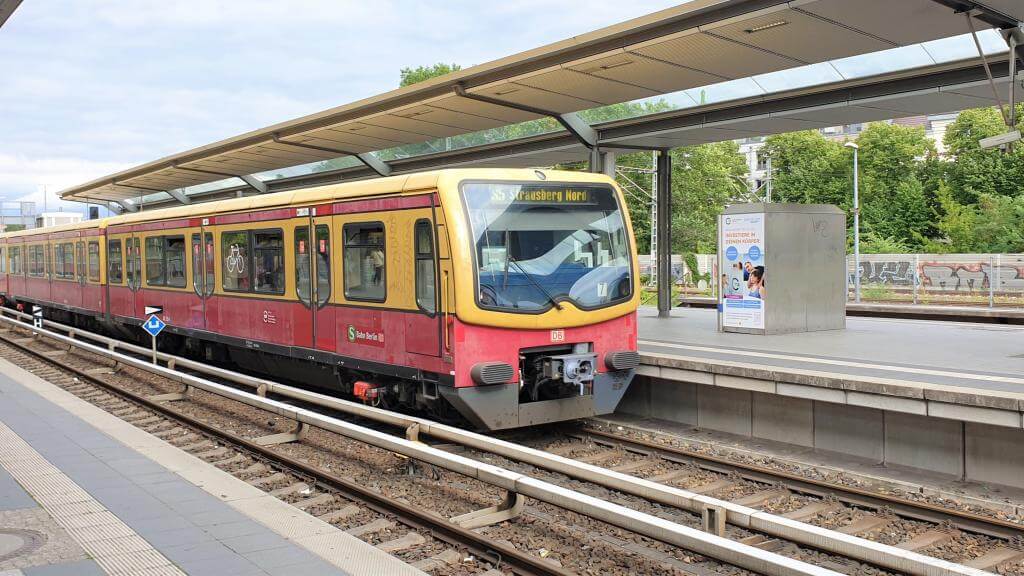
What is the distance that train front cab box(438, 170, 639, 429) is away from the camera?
9453mm

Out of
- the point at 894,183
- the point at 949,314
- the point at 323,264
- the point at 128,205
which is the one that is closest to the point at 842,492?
the point at 323,264

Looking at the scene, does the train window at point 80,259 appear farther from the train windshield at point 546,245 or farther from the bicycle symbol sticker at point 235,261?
the train windshield at point 546,245

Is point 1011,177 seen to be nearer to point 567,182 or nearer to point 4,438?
point 567,182

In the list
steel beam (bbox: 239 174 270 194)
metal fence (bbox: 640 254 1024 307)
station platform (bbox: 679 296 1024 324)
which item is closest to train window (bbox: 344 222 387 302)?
station platform (bbox: 679 296 1024 324)

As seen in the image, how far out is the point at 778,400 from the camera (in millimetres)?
10453

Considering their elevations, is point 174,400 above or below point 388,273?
below

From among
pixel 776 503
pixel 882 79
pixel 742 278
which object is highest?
pixel 882 79

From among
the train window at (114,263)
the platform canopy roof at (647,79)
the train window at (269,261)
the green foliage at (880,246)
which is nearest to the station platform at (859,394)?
the platform canopy roof at (647,79)

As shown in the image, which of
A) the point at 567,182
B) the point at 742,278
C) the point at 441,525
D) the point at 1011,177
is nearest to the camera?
the point at 441,525

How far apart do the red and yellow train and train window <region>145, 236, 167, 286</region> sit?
4437 millimetres

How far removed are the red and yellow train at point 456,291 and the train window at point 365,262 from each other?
0.02m

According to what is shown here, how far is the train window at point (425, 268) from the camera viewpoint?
9.78 m

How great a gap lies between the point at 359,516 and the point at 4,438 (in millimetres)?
4506

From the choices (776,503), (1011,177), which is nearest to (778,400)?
(776,503)
